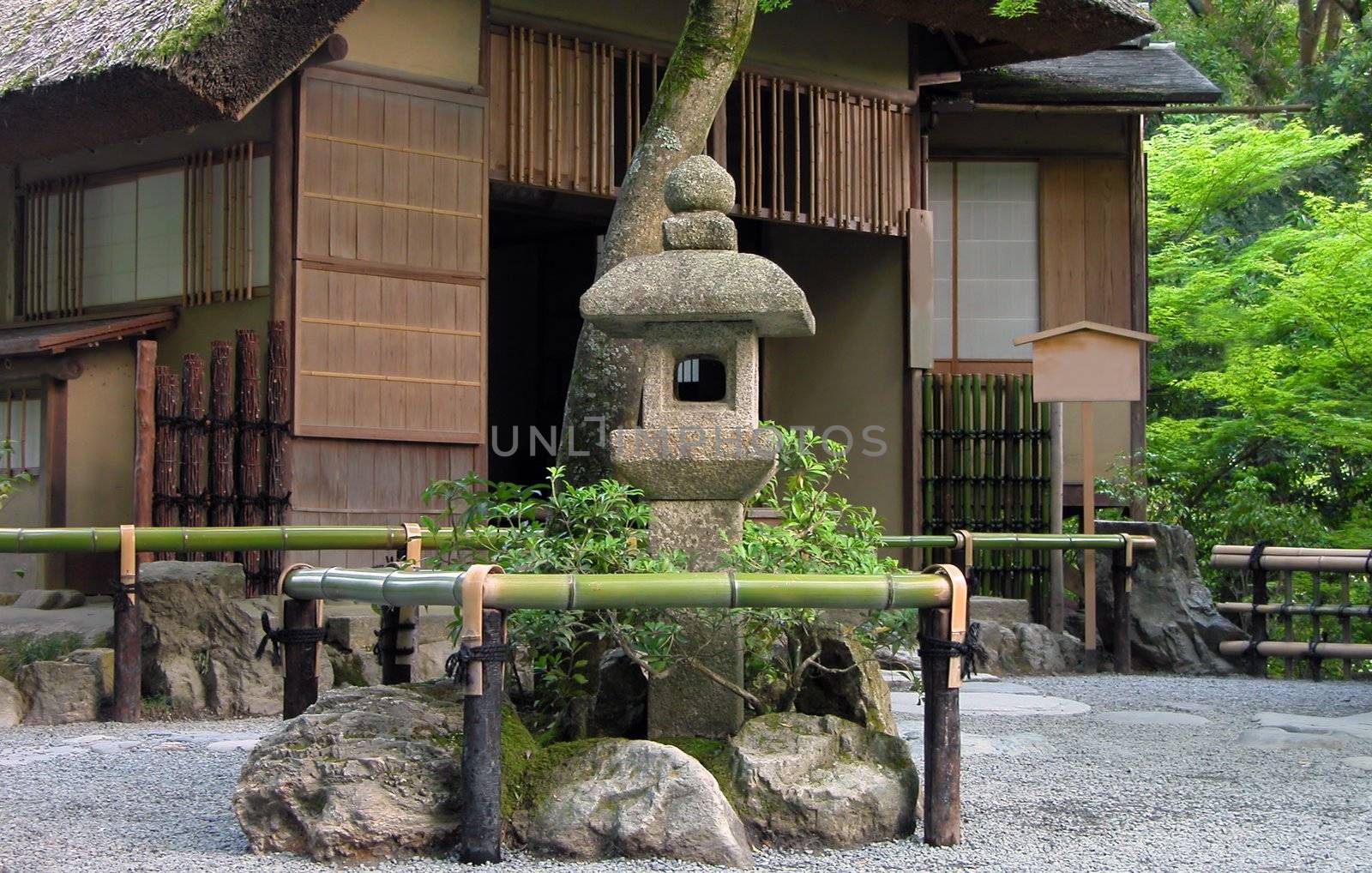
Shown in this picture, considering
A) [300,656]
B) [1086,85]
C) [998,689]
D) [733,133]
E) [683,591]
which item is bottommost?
[998,689]

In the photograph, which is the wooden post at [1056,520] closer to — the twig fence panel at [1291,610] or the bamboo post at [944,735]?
the twig fence panel at [1291,610]

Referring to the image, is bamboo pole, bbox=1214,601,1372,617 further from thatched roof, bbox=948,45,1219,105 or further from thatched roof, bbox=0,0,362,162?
thatched roof, bbox=0,0,362,162

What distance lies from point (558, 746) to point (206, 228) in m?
5.76

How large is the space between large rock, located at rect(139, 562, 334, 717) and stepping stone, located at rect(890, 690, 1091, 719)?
3332 millimetres

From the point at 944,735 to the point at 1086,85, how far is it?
917 centimetres

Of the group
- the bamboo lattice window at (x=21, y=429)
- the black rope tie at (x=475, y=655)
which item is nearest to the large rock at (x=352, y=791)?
the black rope tie at (x=475, y=655)

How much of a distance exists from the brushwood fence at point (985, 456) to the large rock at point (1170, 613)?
4.99ft

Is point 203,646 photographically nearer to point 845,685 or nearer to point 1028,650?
point 845,685

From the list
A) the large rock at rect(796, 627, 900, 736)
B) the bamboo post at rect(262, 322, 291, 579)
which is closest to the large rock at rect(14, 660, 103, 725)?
the bamboo post at rect(262, 322, 291, 579)

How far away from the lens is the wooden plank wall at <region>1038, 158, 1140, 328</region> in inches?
503

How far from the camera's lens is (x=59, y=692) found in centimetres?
704

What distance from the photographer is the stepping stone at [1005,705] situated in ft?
25.3

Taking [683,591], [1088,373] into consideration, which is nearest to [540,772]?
[683,591]

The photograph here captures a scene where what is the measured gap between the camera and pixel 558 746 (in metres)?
4.56
